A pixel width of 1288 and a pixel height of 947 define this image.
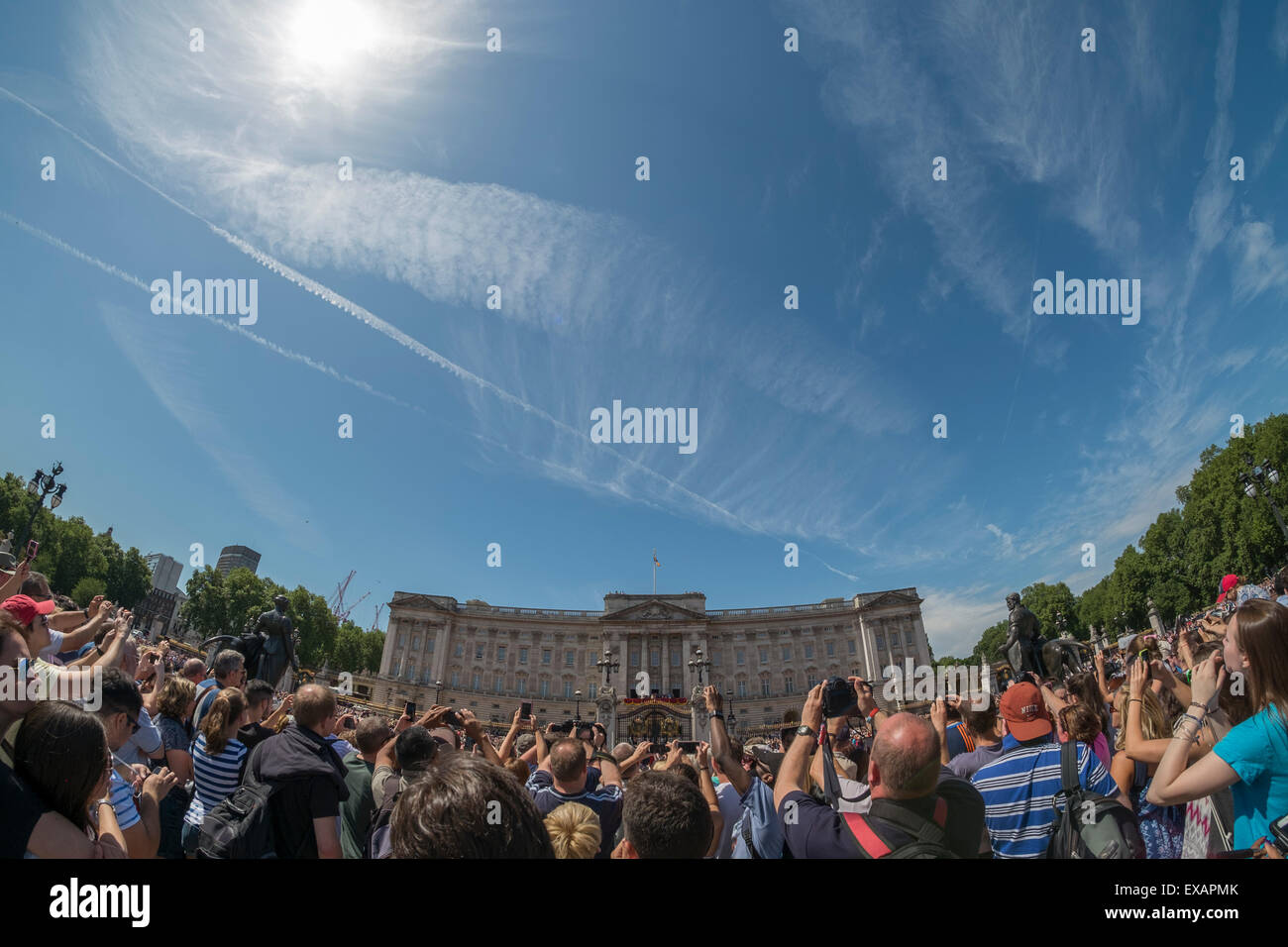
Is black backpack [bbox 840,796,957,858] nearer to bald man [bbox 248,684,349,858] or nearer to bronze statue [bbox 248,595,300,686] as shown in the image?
bald man [bbox 248,684,349,858]

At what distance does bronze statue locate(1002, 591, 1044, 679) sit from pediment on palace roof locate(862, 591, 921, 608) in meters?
70.0

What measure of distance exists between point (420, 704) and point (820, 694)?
85693 millimetres

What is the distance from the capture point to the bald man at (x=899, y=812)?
292 centimetres

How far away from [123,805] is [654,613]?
267 feet

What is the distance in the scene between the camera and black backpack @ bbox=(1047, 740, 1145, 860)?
3.52 metres

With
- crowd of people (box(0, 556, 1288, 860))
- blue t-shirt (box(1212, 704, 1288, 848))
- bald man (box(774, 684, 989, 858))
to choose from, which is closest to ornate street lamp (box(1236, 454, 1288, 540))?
crowd of people (box(0, 556, 1288, 860))

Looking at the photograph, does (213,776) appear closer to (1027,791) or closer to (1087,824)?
(1027,791)

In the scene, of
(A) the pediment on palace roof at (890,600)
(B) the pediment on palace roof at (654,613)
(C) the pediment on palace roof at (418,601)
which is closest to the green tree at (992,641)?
(A) the pediment on palace roof at (890,600)

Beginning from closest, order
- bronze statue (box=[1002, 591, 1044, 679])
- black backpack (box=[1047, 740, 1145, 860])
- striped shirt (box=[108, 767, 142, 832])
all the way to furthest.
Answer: black backpack (box=[1047, 740, 1145, 860]) < striped shirt (box=[108, 767, 142, 832]) < bronze statue (box=[1002, 591, 1044, 679])

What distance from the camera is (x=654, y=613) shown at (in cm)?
8288

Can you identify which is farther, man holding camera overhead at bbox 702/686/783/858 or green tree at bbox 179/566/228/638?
green tree at bbox 179/566/228/638

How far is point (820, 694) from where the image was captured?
3.95 m
